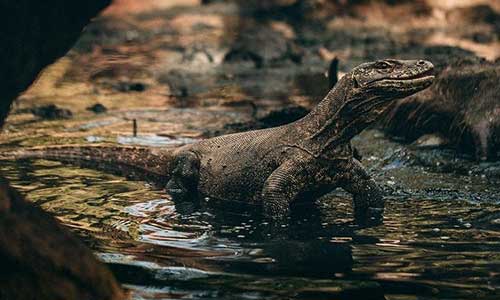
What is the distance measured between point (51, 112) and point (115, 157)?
462 cm

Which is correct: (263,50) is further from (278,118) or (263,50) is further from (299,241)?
(299,241)

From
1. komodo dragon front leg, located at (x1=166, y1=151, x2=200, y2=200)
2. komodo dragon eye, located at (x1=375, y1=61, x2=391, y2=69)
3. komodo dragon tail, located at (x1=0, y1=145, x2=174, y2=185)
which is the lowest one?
komodo dragon tail, located at (x1=0, y1=145, x2=174, y2=185)

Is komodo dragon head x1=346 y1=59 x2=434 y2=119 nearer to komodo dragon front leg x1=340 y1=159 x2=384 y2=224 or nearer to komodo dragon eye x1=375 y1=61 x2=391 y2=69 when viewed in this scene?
komodo dragon eye x1=375 y1=61 x2=391 y2=69

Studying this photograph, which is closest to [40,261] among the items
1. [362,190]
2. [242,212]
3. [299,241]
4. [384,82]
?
[299,241]

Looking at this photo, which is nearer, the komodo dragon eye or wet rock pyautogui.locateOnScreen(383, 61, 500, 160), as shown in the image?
the komodo dragon eye

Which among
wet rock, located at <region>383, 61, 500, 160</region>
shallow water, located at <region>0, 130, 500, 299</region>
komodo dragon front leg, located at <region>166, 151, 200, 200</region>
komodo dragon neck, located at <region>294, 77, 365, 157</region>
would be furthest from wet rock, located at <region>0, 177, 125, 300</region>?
wet rock, located at <region>383, 61, 500, 160</region>

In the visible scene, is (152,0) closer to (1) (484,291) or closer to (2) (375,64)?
(2) (375,64)

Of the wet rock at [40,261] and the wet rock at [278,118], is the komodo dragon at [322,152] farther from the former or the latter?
the wet rock at [40,261]

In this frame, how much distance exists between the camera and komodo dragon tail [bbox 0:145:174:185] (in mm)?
12094

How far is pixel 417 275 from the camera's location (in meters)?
7.21

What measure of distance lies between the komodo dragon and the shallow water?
25cm

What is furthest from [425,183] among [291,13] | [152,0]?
[152,0]

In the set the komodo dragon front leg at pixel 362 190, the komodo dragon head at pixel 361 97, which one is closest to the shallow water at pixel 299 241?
the komodo dragon front leg at pixel 362 190

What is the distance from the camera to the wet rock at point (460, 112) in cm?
1179
